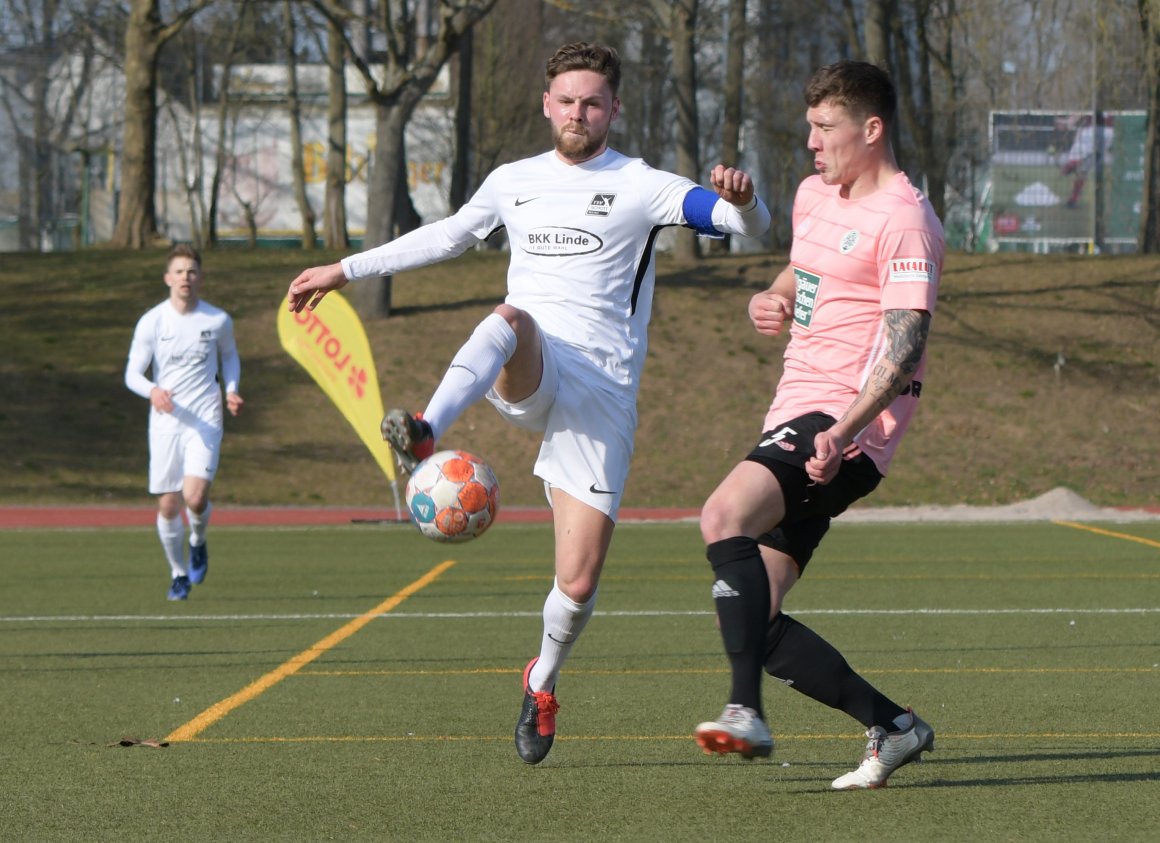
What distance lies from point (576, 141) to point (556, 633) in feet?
5.58

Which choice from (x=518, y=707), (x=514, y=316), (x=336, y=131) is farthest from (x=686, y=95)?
(x=514, y=316)

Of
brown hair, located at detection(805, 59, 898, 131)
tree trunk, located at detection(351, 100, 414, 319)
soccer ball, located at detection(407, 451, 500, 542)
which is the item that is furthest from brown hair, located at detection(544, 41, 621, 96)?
tree trunk, located at detection(351, 100, 414, 319)

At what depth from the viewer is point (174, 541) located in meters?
11.8

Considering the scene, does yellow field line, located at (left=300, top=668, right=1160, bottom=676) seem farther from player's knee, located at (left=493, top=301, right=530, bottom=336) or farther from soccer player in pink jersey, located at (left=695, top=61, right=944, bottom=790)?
player's knee, located at (left=493, top=301, right=530, bottom=336)

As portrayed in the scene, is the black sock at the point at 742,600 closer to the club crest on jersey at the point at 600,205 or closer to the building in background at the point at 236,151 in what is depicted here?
the club crest on jersey at the point at 600,205

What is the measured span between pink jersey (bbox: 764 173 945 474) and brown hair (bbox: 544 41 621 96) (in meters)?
0.99

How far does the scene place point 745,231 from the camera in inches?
217

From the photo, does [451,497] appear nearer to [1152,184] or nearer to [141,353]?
[141,353]

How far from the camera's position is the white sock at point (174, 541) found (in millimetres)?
11688

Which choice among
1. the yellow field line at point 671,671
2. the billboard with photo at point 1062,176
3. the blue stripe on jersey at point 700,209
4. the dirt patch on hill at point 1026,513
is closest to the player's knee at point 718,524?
the blue stripe on jersey at point 700,209

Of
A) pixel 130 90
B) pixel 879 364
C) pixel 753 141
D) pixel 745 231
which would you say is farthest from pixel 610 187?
pixel 753 141

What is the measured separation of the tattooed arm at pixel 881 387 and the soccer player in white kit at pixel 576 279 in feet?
2.71

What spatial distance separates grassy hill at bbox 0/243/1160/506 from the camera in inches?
888

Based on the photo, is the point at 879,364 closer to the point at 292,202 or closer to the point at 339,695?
the point at 339,695
